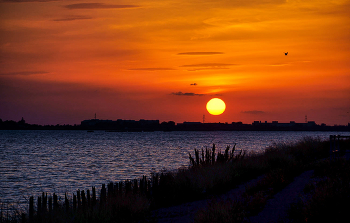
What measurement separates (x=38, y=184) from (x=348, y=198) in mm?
26762

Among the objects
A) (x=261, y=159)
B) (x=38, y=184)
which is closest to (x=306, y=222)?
(x=261, y=159)

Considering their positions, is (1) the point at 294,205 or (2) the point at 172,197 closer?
(1) the point at 294,205

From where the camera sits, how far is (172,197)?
18.7 metres

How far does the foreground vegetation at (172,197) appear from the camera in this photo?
42.5 feet

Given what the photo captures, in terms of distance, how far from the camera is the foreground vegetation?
42.5 ft

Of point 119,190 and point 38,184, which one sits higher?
point 119,190

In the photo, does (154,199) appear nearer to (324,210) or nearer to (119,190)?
(119,190)

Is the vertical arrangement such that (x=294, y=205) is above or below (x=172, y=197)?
above

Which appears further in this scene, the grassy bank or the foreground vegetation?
the foreground vegetation

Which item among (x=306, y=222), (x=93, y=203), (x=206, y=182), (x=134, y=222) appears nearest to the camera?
(x=306, y=222)

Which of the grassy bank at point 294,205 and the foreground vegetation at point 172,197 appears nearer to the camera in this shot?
the grassy bank at point 294,205

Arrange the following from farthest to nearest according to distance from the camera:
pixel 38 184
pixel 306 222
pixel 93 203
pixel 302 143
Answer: pixel 302 143, pixel 38 184, pixel 93 203, pixel 306 222

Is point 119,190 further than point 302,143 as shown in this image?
No

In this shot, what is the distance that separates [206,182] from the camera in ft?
65.6
